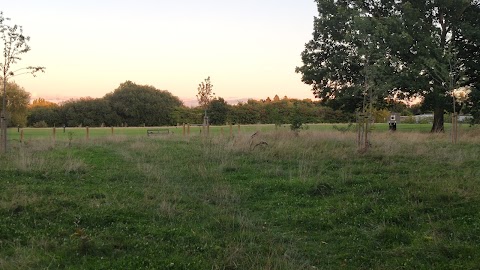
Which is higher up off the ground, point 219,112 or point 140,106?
point 140,106

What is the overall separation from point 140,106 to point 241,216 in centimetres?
9098

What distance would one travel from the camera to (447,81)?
2588 cm

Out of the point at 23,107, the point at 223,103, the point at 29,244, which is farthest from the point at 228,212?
the point at 223,103

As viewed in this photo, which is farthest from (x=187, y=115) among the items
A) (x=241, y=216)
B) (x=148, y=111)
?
(x=241, y=216)

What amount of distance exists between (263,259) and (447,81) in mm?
24276

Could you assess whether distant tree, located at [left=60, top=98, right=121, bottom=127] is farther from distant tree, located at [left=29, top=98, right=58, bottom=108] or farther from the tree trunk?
the tree trunk

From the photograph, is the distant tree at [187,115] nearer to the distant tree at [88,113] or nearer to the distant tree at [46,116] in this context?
the distant tree at [88,113]

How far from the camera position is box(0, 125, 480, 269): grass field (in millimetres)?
5766

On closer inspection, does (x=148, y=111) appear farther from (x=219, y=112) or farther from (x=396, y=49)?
(x=396, y=49)

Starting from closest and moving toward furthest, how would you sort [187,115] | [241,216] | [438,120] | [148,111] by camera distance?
1. [241,216]
2. [438,120]
3. [187,115]
4. [148,111]

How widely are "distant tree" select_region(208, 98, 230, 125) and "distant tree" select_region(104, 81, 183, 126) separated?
1311cm

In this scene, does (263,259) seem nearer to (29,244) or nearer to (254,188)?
(29,244)

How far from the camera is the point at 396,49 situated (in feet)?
100

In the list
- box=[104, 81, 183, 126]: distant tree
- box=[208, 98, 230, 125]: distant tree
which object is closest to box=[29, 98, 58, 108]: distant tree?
box=[104, 81, 183, 126]: distant tree
